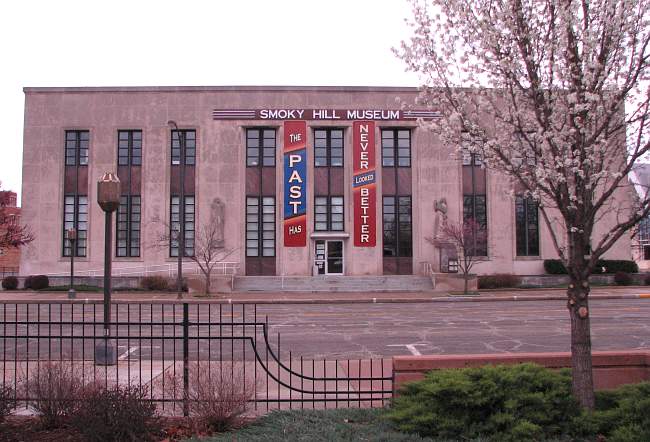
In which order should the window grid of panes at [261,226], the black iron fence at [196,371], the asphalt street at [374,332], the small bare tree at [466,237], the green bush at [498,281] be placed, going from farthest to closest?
the window grid of panes at [261,226] → the green bush at [498,281] → the small bare tree at [466,237] → the asphalt street at [374,332] → the black iron fence at [196,371]

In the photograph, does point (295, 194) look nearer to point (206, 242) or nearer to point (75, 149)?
point (206, 242)

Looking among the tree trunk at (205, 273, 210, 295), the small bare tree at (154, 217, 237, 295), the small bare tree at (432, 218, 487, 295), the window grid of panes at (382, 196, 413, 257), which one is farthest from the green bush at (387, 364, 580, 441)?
the window grid of panes at (382, 196, 413, 257)

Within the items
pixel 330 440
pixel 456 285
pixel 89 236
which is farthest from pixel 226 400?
pixel 89 236

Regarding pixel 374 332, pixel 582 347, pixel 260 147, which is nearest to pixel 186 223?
pixel 260 147

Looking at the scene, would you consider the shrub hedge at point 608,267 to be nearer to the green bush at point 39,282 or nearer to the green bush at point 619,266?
the green bush at point 619,266

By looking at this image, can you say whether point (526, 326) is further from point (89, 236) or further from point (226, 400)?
point (89, 236)

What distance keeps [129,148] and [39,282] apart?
9.63m

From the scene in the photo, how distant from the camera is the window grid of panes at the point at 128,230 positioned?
123 ft

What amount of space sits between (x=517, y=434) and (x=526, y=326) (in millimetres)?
Answer: 12257

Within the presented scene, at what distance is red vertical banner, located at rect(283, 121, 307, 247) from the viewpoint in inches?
1471

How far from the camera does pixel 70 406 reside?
20.6 feet

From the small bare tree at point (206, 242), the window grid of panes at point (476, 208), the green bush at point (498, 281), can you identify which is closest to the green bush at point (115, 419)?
the small bare tree at point (206, 242)

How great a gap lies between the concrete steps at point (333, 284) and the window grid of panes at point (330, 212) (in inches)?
A: 143

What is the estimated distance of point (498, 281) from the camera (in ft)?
114
